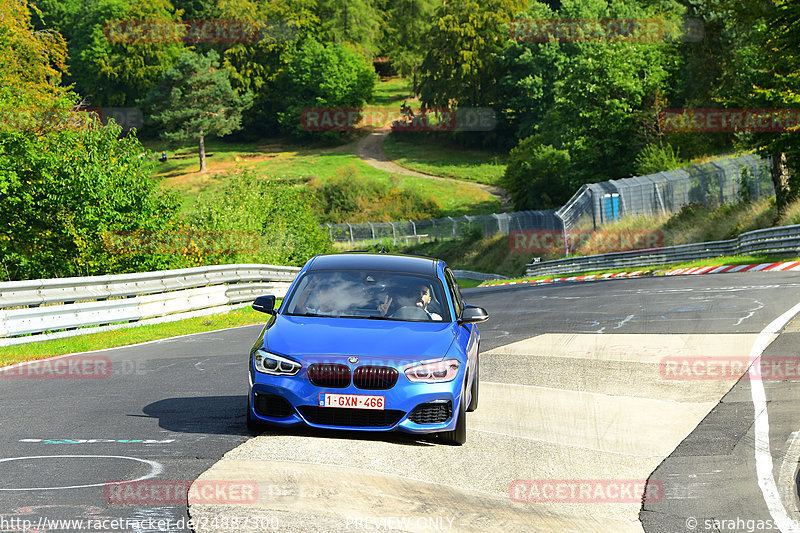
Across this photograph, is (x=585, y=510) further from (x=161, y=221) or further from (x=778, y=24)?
(x=778, y=24)

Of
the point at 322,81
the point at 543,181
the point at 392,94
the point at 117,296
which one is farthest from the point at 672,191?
the point at 392,94

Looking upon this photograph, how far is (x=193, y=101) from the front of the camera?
11462 cm

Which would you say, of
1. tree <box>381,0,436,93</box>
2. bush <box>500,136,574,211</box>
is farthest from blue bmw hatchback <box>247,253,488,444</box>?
tree <box>381,0,436,93</box>

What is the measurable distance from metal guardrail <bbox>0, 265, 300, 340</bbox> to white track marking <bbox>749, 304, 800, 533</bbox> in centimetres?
1092

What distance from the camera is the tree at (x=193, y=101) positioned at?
4427 inches

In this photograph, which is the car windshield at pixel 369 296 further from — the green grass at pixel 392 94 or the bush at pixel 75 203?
the green grass at pixel 392 94

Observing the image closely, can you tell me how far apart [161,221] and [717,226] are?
2330 cm

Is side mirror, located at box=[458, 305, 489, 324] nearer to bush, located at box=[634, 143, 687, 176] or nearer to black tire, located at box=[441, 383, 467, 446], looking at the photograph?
black tire, located at box=[441, 383, 467, 446]

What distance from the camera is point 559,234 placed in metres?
49.0

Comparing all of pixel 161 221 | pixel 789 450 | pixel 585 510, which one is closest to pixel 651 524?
pixel 585 510

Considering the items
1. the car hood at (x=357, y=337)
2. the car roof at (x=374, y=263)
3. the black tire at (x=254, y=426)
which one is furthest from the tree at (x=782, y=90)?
the black tire at (x=254, y=426)

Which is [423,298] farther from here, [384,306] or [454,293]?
[454,293]

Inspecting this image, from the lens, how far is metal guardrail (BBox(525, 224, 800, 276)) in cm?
3066

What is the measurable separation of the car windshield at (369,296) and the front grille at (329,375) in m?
1.07
